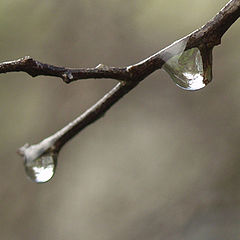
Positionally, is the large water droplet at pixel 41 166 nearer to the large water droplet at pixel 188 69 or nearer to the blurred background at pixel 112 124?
the large water droplet at pixel 188 69

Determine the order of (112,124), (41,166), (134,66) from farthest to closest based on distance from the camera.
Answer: (112,124) < (41,166) < (134,66)

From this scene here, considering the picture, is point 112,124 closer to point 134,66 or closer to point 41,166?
point 41,166

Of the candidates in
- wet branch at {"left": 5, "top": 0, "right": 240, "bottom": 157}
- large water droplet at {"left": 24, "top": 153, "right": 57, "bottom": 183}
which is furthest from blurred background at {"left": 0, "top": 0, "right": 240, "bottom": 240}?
wet branch at {"left": 5, "top": 0, "right": 240, "bottom": 157}

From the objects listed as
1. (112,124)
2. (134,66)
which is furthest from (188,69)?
(112,124)

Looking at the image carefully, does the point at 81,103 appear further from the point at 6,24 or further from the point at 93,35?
the point at 6,24

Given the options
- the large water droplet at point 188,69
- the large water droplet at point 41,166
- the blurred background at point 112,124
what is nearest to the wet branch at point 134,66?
the large water droplet at point 188,69
